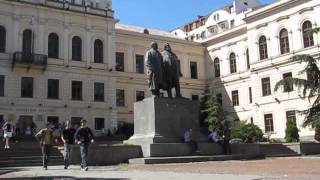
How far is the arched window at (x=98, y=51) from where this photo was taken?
158 feet

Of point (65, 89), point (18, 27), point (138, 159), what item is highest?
point (18, 27)

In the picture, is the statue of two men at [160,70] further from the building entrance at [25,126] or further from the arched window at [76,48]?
the arched window at [76,48]

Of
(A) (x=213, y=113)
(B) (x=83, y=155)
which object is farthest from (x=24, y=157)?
(A) (x=213, y=113)

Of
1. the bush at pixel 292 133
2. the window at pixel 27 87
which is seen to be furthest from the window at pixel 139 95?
the bush at pixel 292 133

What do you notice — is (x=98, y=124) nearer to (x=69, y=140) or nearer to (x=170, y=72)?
(x=170, y=72)

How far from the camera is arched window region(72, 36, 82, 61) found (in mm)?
46938

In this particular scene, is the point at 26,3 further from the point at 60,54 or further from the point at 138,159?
the point at 138,159

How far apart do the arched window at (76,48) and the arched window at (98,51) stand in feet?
5.48

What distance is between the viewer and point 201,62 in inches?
2398

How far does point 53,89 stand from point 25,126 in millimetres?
4695

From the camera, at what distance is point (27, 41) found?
144 ft

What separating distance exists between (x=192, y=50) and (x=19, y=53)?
2455cm

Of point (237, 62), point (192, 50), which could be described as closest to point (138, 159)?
point (237, 62)

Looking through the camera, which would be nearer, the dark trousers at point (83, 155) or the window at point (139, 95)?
the dark trousers at point (83, 155)
